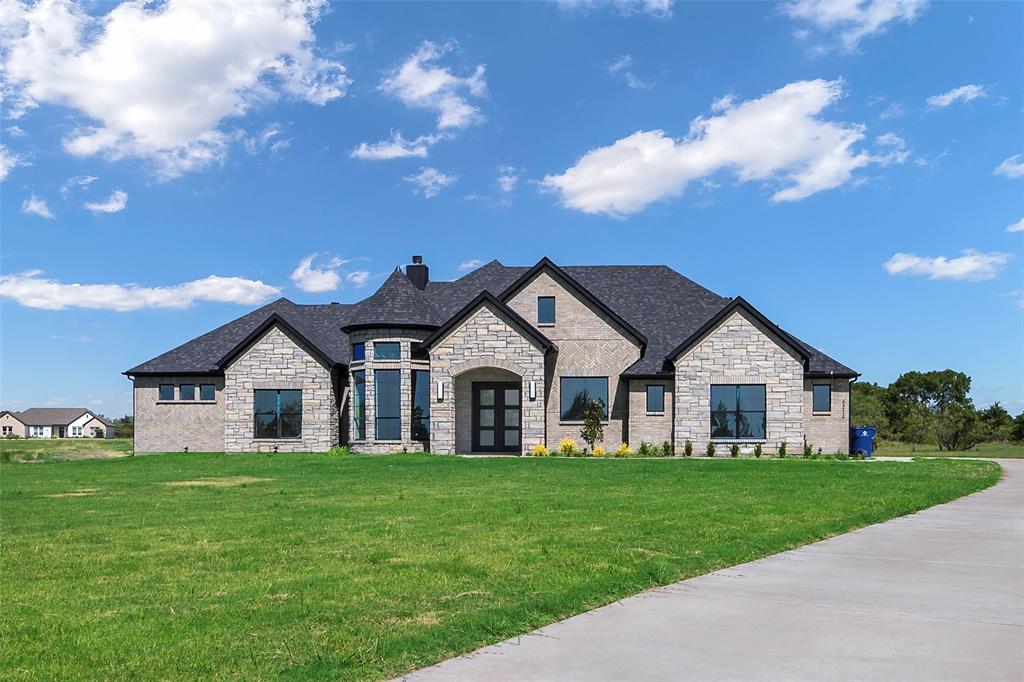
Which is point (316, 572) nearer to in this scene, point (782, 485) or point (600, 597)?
point (600, 597)

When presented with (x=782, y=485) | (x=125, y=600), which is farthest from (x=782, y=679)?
(x=782, y=485)

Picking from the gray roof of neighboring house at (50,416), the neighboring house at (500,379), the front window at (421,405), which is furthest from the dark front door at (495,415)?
the gray roof of neighboring house at (50,416)

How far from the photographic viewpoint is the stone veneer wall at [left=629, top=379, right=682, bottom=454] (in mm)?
35031

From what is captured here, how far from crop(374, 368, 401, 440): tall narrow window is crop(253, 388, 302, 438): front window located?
13.7 ft

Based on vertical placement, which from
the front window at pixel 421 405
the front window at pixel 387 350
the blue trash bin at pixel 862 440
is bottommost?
the blue trash bin at pixel 862 440

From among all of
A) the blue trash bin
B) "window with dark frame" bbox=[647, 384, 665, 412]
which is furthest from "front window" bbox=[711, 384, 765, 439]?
the blue trash bin

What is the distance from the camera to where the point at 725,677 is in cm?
545

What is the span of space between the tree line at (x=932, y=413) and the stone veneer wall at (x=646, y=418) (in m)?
19.4

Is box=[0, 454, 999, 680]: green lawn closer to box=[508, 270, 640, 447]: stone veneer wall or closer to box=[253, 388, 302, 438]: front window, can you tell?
box=[508, 270, 640, 447]: stone veneer wall

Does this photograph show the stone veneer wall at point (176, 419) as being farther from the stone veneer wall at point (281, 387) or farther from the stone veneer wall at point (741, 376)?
the stone veneer wall at point (741, 376)

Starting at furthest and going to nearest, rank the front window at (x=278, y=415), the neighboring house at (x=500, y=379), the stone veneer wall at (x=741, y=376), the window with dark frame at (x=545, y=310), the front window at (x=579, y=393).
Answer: the front window at (x=278, y=415) < the window with dark frame at (x=545, y=310) < the front window at (x=579, y=393) < the neighboring house at (x=500, y=379) < the stone veneer wall at (x=741, y=376)

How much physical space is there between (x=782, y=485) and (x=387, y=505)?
9.05m

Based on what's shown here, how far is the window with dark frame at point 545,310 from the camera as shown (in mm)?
36250

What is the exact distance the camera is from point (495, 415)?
36531mm
